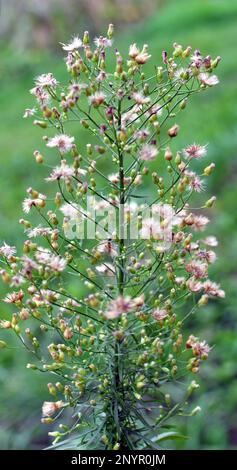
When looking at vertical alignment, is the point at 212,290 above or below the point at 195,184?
below

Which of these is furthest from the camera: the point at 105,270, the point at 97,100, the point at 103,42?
the point at 105,270

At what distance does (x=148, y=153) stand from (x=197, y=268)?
0.93 ft

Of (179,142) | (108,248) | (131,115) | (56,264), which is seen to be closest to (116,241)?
(108,248)

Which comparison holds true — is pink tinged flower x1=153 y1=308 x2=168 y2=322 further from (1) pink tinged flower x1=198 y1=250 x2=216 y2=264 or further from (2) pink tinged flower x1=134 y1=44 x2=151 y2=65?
(2) pink tinged flower x1=134 y1=44 x2=151 y2=65

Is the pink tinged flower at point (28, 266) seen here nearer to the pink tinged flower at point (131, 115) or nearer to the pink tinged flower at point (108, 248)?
the pink tinged flower at point (108, 248)

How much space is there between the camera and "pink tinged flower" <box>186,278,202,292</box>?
59.6 inches

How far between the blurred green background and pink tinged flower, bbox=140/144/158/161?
63 centimetres

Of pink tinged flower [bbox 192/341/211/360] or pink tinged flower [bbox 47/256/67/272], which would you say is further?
pink tinged flower [bbox 192/341/211/360]

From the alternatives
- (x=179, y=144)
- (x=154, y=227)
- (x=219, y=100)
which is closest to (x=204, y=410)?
(x=154, y=227)

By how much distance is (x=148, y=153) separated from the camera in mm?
1411

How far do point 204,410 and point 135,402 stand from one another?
5.91ft

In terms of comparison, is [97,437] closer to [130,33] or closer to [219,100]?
[219,100]

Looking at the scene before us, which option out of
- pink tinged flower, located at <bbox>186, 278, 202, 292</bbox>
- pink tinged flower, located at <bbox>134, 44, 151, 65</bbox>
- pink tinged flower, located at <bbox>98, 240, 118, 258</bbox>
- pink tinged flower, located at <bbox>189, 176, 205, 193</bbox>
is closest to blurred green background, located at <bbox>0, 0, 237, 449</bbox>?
pink tinged flower, located at <bbox>98, 240, 118, 258</bbox>

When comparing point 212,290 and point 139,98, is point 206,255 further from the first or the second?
point 139,98
